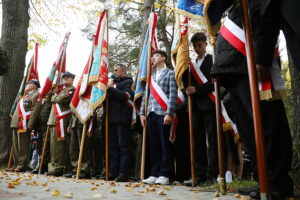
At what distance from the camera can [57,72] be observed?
7.15m

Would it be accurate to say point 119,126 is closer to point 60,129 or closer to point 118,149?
point 118,149

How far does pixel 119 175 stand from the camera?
5090 millimetres

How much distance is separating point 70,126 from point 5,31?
154 inches

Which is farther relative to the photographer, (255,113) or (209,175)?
(209,175)

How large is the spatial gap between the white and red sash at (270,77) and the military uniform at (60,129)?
15.0 ft

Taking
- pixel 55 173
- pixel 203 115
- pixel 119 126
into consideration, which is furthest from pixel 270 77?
pixel 55 173

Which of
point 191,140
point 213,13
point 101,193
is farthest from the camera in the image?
point 191,140

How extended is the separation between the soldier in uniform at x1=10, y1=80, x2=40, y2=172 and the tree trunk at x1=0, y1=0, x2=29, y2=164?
79cm

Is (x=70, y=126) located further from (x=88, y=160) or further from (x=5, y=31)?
(x=5, y=31)

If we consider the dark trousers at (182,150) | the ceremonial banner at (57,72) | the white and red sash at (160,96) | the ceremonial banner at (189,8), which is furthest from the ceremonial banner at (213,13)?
the ceremonial banner at (57,72)

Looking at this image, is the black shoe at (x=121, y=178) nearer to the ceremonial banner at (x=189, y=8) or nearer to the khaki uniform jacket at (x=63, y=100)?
the khaki uniform jacket at (x=63, y=100)

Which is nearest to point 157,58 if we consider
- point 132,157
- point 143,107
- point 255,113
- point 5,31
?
point 143,107

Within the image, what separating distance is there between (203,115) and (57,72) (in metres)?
4.04

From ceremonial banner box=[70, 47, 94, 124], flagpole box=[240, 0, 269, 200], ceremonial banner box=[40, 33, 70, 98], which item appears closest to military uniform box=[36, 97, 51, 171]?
ceremonial banner box=[40, 33, 70, 98]
